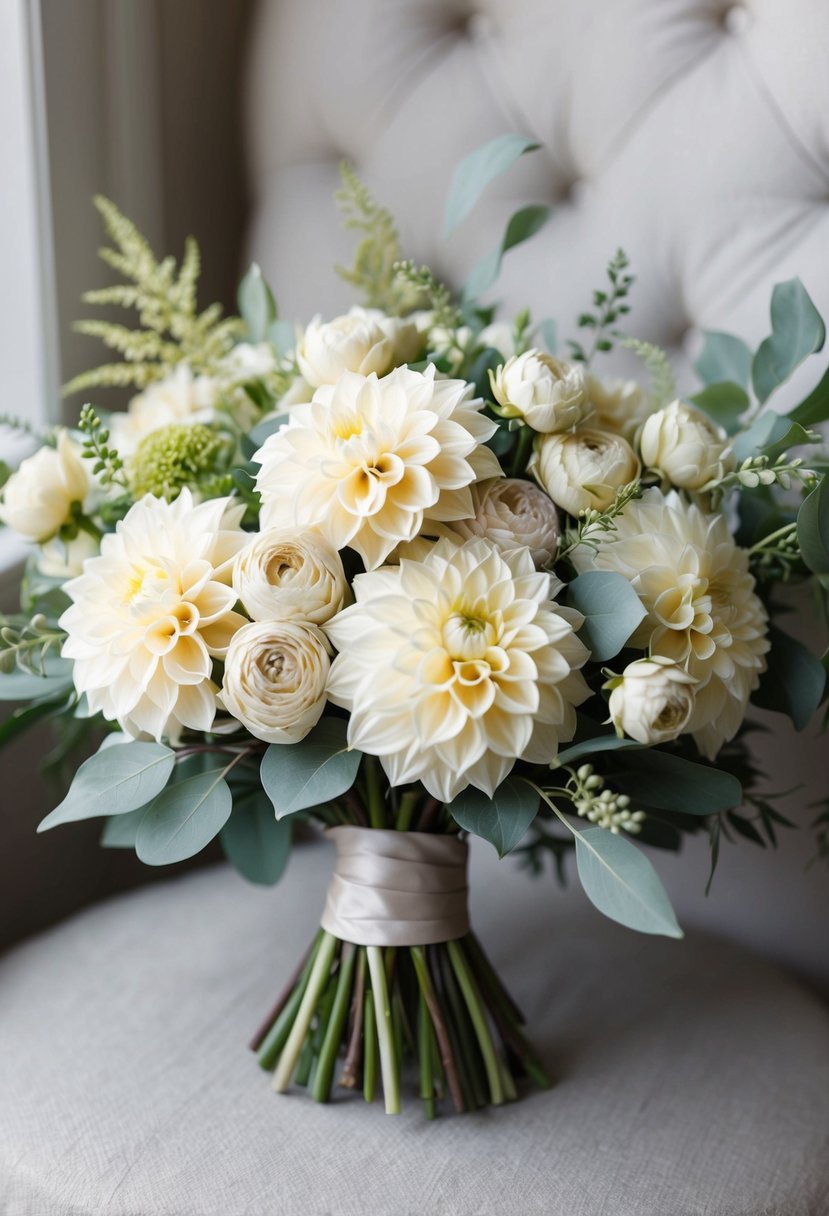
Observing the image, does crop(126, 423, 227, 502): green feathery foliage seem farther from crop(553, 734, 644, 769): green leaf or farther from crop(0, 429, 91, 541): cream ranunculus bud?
crop(553, 734, 644, 769): green leaf

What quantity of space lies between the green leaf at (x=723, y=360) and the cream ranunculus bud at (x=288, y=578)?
1.44 ft

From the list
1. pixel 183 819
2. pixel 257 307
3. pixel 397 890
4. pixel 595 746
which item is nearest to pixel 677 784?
pixel 595 746

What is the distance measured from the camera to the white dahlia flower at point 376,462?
0.56 metres

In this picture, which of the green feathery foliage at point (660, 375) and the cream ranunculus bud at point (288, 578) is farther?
the green feathery foliage at point (660, 375)

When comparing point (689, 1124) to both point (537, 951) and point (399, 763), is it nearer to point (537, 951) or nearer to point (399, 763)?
point (537, 951)

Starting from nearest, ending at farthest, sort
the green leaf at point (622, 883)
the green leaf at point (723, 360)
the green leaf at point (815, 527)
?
the green leaf at point (622, 883)
the green leaf at point (815, 527)
the green leaf at point (723, 360)

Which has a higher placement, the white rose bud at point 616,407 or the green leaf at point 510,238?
the green leaf at point 510,238

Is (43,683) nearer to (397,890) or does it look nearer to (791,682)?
(397,890)

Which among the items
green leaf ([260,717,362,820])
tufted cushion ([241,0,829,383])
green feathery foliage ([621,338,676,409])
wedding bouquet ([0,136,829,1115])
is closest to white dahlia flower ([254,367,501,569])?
wedding bouquet ([0,136,829,1115])

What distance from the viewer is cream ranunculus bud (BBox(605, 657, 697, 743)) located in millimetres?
536

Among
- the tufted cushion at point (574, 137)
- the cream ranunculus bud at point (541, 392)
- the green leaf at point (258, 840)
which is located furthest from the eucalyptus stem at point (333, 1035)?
the tufted cushion at point (574, 137)

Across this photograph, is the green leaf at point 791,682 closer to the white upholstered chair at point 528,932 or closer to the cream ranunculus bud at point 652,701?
the cream ranunculus bud at point 652,701

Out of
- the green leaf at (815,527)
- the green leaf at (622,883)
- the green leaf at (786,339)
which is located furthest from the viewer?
the green leaf at (786,339)

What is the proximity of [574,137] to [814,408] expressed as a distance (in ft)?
1.23
